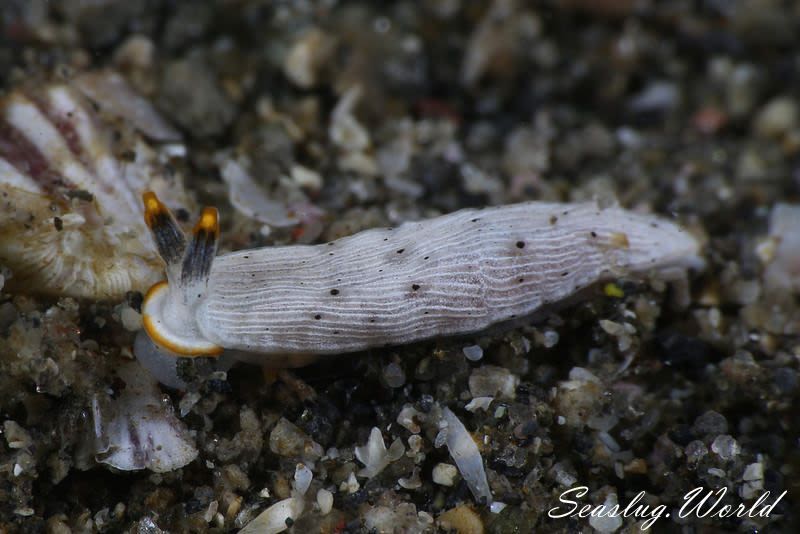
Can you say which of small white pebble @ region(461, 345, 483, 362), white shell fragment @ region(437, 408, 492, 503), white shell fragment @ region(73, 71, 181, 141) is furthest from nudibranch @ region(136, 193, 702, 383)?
white shell fragment @ region(73, 71, 181, 141)

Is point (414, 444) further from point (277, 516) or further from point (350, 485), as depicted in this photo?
point (277, 516)

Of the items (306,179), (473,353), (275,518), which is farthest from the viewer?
(306,179)

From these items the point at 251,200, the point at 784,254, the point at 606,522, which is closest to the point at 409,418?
the point at 606,522

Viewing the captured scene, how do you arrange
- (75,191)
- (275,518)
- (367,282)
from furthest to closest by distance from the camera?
1. (75,191)
2. (367,282)
3. (275,518)

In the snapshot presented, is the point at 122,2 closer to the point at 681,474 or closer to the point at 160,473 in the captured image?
the point at 160,473

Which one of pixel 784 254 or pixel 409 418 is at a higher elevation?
pixel 784 254

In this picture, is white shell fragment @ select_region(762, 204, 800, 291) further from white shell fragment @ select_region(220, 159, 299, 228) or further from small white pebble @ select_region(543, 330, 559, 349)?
white shell fragment @ select_region(220, 159, 299, 228)

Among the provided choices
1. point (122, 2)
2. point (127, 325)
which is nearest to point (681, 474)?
point (127, 325)
